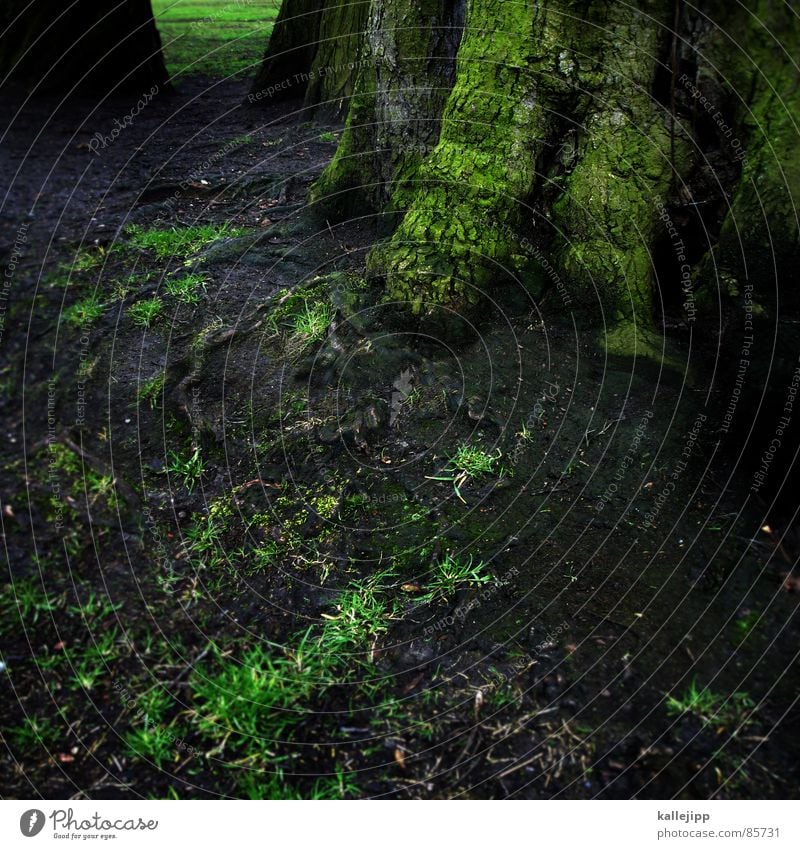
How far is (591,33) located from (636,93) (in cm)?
40

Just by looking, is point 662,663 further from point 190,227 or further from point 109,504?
point 190,227

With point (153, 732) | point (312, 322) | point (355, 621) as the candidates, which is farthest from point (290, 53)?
point (153, 732)

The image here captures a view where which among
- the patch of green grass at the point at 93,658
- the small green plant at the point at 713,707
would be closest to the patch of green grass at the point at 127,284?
the patch of green grass at the point at 93,658

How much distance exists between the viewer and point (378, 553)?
328 cm

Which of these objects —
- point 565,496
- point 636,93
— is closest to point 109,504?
point 565,496

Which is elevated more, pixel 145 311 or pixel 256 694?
pixel 145 311

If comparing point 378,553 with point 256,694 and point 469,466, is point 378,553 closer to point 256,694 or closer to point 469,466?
point 469,466

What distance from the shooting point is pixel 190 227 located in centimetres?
602

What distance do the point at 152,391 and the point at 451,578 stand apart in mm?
2217

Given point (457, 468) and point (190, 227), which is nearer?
point (457, 468)

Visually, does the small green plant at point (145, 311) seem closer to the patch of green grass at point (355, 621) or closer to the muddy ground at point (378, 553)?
the muddy ground at point (378, 553)

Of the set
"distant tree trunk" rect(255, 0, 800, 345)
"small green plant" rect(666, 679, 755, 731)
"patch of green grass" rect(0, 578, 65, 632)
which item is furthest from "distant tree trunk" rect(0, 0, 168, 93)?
"small green plant" rect(666, 679, 755, 731)

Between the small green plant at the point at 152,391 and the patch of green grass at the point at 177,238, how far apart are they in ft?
5.43

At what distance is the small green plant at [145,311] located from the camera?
16.0 ft
